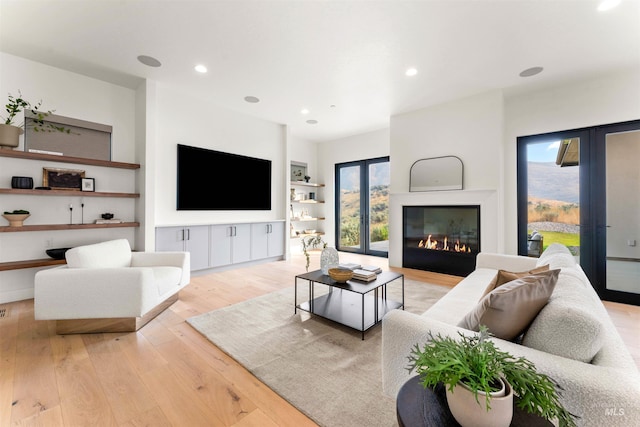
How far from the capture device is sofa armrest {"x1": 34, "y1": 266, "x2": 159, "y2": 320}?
2225 mm

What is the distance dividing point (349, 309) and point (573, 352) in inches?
73.7

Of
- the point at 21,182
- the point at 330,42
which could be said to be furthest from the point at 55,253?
the point at 330,42

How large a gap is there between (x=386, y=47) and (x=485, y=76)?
157 cm

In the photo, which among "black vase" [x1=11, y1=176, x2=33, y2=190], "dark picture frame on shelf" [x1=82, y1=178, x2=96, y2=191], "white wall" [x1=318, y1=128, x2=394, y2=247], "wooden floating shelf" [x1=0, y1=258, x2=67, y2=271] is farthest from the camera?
"white wall" [x1=318, y1=128, x2=394, y2=247]

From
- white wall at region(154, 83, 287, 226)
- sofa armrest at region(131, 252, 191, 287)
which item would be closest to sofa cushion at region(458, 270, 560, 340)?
sofa armrest at region(131, 252, 191, 287)

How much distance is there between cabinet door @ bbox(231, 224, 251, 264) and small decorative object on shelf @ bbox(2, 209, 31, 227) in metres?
2.50

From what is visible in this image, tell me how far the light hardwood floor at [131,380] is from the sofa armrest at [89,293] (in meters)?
0.22

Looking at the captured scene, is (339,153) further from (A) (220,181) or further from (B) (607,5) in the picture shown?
(B) (607,5)

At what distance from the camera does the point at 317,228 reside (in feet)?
24.0

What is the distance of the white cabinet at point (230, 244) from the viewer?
4.51m

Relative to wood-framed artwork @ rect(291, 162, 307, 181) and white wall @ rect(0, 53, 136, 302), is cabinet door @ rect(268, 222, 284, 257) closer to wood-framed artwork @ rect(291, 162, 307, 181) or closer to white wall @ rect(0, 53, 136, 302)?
wood-framed artwork @ rect(291, 162, 307, 181)

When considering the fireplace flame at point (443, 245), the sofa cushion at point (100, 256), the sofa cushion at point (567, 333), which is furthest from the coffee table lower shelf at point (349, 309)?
the fireplace flame at point (443, 245)

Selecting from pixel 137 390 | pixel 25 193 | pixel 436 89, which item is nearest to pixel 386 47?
pixel 436 89

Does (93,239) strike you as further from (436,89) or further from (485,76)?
(485,76)
